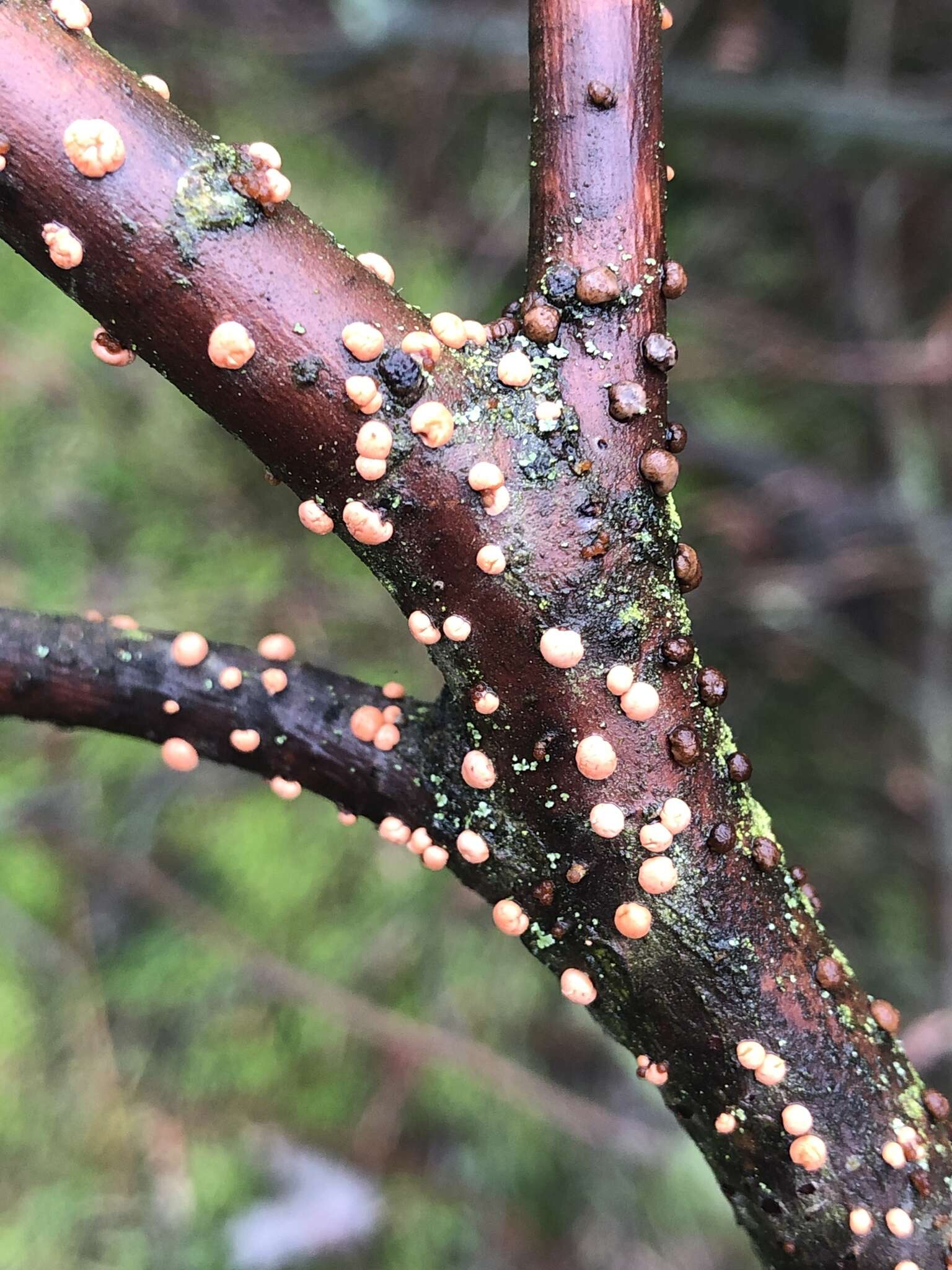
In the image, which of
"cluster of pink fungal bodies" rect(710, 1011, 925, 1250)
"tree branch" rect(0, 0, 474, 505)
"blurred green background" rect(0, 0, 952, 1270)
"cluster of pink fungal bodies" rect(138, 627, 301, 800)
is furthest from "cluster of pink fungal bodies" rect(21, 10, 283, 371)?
"blurred green background" rect(0, 0, 952, 1270)

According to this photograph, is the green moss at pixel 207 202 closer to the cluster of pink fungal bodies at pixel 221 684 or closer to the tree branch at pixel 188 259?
the tree branch at pixel 188 259

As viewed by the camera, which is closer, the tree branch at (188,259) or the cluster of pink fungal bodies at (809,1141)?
the tree branch at (188,259)

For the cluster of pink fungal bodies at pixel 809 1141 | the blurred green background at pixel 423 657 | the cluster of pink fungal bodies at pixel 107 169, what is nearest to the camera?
the cluster of pink fungal bodies at pixel 107 169

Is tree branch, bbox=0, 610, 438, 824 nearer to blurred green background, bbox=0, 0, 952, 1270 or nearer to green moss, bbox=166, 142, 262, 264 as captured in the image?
green moss, bbox=166, 142, 262, 264

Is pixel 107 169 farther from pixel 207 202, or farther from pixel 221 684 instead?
pixel 221 684

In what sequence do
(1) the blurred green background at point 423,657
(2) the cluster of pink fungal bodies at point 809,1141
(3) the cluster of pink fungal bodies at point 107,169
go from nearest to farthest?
(3) the cluster of pink fungal bodies at point 107,169, (2) the cluster of pink fungal bodies at point 809,1141, (1) the blurred green background at point 423,657

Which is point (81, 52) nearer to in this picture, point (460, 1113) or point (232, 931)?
point (232, 931)

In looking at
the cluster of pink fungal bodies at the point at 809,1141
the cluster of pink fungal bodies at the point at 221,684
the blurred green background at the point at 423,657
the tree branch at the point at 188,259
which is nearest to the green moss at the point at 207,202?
the tree branch at the point at 188,259
